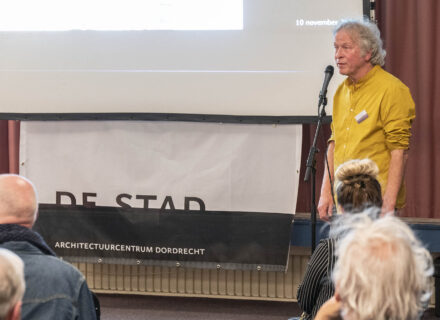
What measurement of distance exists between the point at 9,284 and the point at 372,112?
6.87ft

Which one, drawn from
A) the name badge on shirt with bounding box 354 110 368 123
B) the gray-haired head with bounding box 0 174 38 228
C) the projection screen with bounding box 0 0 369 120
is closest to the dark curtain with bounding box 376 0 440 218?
the projection screen with bounding box 0 0 369 120

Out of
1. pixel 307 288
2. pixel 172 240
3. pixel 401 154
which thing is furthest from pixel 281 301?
pixel 307 288

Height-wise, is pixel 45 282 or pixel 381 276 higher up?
pixel 381 276

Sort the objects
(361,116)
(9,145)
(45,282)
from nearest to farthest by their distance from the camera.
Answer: (45,282)
(361,116)
(9,145)

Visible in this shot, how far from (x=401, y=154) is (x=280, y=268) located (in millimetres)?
1222

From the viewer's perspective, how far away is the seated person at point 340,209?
1.93 meters

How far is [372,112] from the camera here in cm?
288

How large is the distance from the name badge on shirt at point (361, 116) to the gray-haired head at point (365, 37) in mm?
242

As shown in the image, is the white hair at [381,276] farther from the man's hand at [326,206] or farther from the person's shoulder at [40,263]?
the man's hand at [326,206]

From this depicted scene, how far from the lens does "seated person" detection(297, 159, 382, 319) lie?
1.93 metres

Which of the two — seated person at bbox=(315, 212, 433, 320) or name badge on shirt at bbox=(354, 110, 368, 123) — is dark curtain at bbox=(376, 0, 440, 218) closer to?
name badge on shirt at bbox=(354, 110, 368, 123)

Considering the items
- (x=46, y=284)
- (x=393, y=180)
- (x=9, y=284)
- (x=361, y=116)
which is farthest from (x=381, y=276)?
(x=361, y=116)

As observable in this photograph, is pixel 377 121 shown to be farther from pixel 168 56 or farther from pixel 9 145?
pixel 9 145

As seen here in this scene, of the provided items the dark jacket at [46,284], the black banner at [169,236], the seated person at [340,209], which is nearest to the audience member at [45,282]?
the dark jacket at [46,284]
